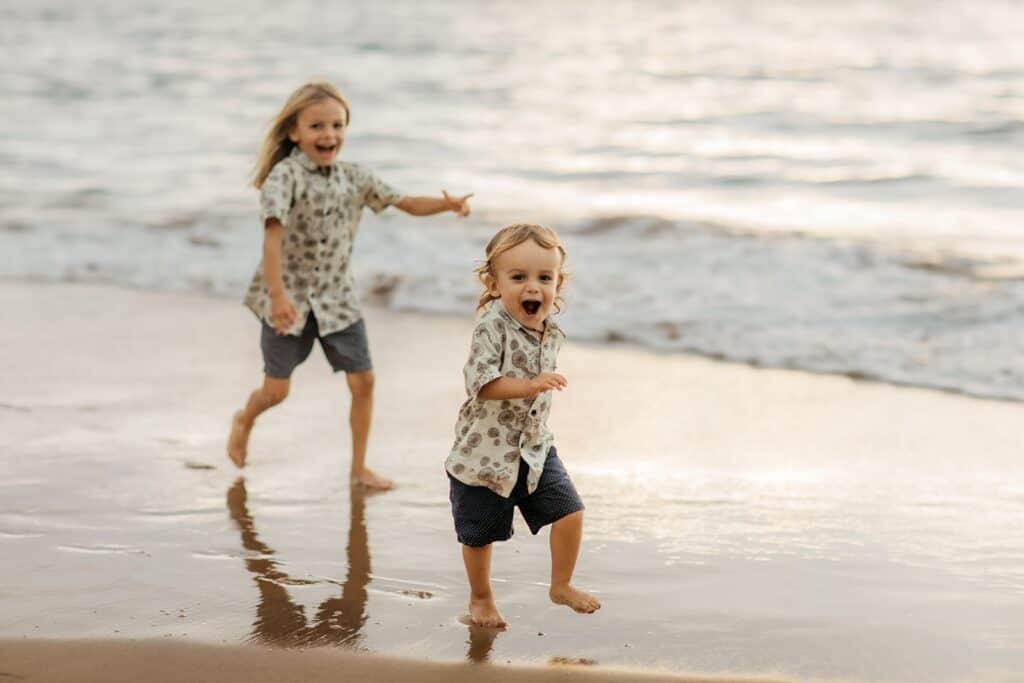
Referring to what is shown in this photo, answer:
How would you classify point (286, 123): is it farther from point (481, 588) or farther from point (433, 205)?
point (481, 588)

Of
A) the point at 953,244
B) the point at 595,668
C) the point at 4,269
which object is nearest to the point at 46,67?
the point at 4,269

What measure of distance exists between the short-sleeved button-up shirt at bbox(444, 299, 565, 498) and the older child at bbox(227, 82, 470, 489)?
1.40 meters

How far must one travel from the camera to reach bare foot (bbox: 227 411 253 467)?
5.44 meters

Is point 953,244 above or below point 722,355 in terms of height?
above

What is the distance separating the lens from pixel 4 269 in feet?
31.1

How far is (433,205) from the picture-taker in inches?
201

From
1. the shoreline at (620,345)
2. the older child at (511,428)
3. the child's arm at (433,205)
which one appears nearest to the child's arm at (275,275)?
the child's arm at (433,205)

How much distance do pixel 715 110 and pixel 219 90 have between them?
24.7ft

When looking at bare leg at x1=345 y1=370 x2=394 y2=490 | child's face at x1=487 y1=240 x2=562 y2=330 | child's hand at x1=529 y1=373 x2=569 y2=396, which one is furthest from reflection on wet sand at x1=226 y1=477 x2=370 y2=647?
child's face at x1=487 y1=240 x2=562 y2=330

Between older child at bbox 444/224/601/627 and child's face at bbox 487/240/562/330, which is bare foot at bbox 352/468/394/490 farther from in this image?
child's face at bbox 487/240/562/330

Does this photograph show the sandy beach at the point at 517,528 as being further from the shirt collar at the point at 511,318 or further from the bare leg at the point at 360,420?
the shirt collar at the point at 511,318

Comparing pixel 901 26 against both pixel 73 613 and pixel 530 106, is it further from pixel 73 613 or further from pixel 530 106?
pixel 73 613

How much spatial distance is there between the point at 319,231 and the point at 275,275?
257 millimetres

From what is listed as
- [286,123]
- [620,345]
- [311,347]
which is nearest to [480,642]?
[311,347]
